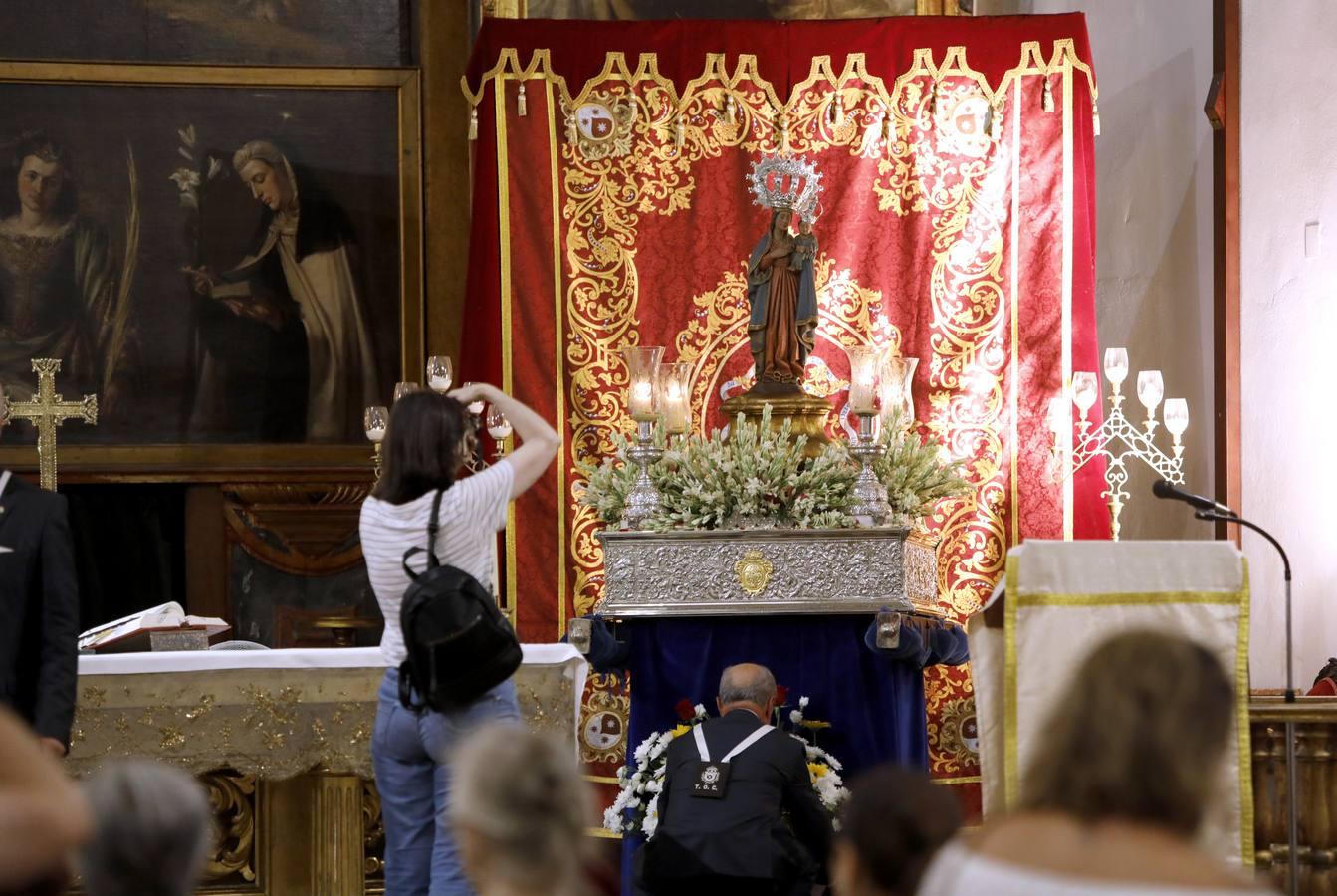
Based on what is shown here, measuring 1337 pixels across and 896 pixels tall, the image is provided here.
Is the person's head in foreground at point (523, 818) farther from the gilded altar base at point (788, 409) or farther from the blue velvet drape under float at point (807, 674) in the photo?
the gilded altar base at point (788, 409)

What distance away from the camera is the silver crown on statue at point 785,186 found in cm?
705

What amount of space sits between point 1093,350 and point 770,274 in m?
1.89

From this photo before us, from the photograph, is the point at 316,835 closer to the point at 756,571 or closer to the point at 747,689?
the point at 747,689

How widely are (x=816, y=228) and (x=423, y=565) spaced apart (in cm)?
443

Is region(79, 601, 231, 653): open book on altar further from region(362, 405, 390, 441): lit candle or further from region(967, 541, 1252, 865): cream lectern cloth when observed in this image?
region(967, 541, 1252, 865): cream lectern cloth

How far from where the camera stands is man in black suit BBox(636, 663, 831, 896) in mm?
5461

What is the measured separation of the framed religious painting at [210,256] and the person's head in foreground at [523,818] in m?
6.68


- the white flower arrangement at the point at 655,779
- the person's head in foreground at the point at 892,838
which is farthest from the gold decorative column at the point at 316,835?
the person's head in foreground at the point at 892,838

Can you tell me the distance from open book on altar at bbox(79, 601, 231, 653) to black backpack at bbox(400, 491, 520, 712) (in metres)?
2.46

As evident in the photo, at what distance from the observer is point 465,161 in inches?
367

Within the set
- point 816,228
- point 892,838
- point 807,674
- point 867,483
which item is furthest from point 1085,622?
point 816,228

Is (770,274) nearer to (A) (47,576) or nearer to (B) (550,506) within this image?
(B) (550,506)

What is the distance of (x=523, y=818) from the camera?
99.2 inches

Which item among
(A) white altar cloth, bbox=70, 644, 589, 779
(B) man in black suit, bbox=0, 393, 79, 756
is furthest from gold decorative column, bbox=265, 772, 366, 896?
(B) man in black suit, bbox=0, 393, 79, 756
